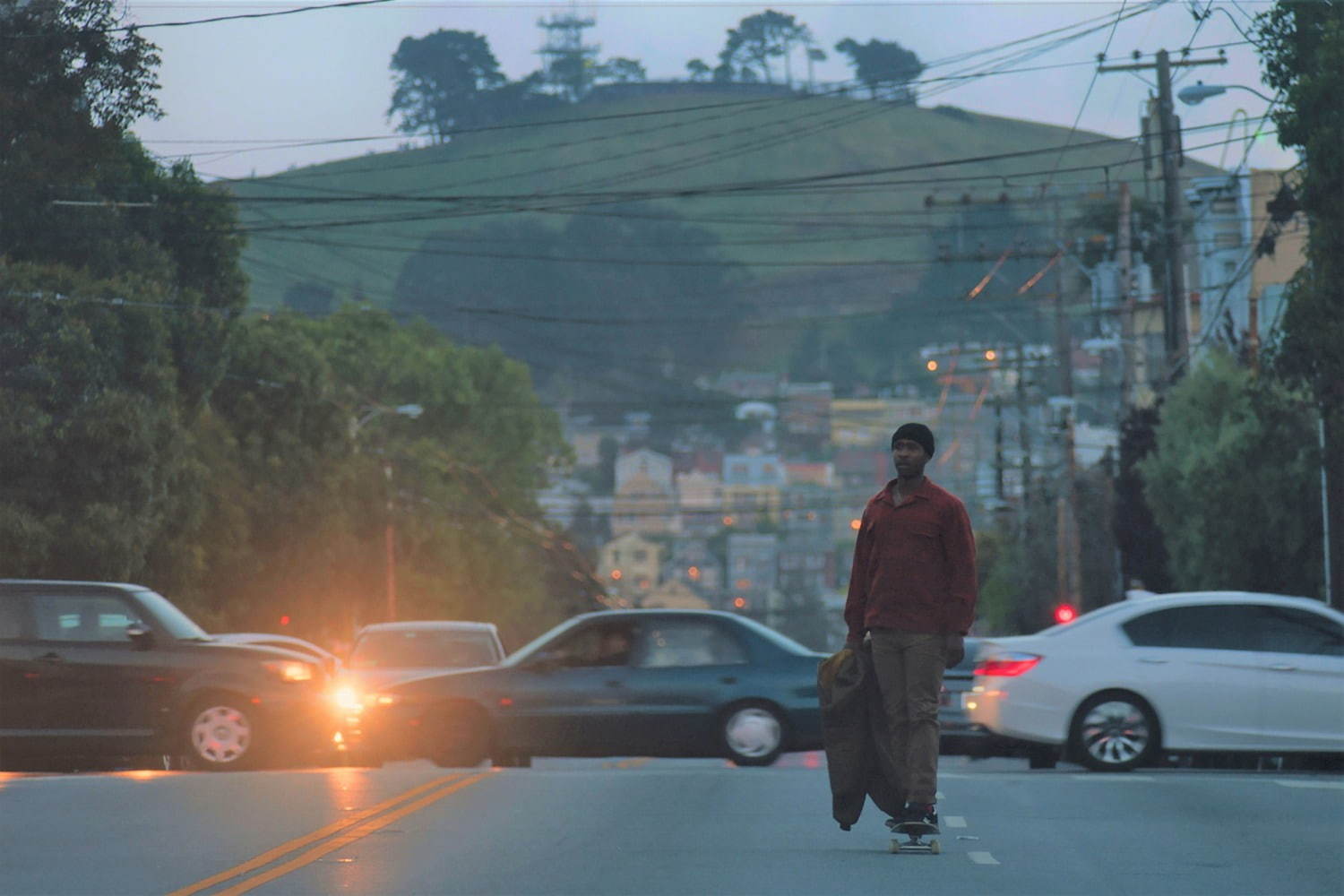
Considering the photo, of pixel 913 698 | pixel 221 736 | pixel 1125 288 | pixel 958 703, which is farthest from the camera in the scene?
pixel 1125 288

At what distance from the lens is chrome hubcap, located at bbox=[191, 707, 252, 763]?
18.4 meters

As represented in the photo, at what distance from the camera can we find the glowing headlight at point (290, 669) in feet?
61.5

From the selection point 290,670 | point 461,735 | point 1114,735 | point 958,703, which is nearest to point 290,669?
point 290,670

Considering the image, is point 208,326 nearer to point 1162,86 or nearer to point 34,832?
point 1162,86

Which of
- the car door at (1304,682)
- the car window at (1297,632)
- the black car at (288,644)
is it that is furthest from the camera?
the black car at (288,644)

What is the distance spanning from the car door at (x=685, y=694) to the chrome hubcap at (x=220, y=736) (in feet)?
10.8

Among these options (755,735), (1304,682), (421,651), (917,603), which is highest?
(917,603)

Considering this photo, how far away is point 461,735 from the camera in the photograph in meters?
18.8

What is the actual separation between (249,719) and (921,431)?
32.7 feet

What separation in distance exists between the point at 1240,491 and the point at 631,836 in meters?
25.1

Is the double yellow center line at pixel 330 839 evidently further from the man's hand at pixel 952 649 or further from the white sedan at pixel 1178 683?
the white sedan at pixel 1178 683

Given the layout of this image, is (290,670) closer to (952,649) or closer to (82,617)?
(82,617)

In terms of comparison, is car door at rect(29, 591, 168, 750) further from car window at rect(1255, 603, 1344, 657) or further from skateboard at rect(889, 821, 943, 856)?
skateboard at rect(889, 821, 943, 856)

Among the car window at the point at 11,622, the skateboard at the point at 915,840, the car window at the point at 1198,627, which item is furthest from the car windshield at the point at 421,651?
the skateboard at the point at 915,840
